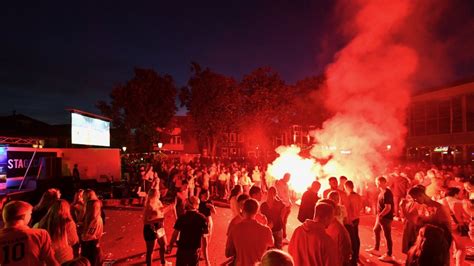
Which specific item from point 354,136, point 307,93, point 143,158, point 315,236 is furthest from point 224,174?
point 307,93


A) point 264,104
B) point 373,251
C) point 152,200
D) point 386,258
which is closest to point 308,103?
point 264,104

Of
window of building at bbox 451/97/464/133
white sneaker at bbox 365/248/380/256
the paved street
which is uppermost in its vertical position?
window of building at bbox 451/97/464/133

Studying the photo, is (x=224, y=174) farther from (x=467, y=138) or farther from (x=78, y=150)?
(x=467, y=138)

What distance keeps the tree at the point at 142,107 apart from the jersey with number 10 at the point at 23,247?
30932 mm

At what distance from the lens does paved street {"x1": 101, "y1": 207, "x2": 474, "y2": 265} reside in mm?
7811

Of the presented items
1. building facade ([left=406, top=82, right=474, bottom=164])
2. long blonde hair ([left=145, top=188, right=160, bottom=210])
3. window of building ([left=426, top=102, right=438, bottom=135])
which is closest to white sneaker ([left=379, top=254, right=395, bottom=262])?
long blonde hair ([left=145, top=188, right=160, bottom=210])

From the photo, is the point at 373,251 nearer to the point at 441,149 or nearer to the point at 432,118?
the point at 441,149

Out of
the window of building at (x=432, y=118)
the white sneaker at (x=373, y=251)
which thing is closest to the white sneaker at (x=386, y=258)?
the white sneaker at (x=373, y=251)

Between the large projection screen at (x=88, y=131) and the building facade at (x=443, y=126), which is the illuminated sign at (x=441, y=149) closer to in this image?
the building facade at (x=443, y=126)

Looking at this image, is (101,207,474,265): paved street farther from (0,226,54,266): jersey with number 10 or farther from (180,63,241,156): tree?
(180,63,241,156): tree

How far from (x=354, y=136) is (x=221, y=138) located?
22100 mm

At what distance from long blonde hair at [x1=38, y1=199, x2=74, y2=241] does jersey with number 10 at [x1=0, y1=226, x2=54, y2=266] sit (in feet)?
3.73

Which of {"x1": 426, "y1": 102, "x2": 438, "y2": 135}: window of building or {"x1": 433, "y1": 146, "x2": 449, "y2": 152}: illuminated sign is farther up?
{"x1": 426, "y1": 102, "x2": 438, "y2": 135}: window of building

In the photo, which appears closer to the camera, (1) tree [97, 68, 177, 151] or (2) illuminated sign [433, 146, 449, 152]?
(2) illuminated sign [433, 146, 449, 152]
